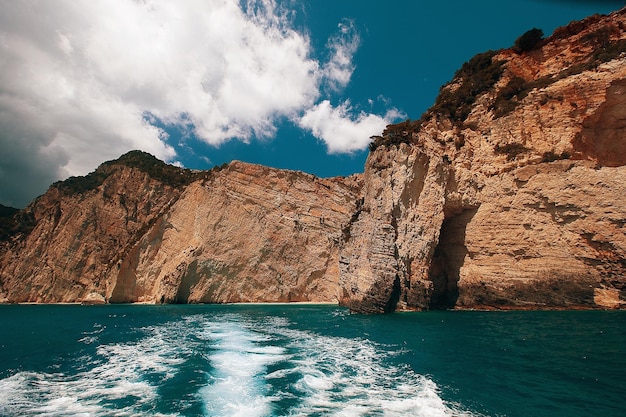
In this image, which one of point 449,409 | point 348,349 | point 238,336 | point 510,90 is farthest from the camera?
point 510,90

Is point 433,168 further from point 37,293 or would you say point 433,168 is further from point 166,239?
point 37,293

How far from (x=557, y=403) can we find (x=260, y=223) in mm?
39383

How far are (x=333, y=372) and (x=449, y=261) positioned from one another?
21.1 m

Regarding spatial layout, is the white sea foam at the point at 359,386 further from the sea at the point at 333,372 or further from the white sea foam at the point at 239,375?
the white sea foam at the point at 239,375

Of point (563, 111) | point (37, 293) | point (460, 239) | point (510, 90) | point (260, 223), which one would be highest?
point (510, 90)

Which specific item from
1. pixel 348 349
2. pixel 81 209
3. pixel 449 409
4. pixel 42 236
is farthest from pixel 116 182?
pixel 449 409

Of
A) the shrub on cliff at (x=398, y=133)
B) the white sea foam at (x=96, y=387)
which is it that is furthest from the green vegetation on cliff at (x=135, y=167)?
the white sea foam at (x=96, y=387)

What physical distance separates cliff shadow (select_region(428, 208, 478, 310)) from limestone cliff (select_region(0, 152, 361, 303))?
639 inches

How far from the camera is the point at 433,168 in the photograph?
28.5m

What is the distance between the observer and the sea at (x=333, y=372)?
780cm

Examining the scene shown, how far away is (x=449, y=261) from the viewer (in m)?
28.7

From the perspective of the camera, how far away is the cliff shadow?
1100 inches

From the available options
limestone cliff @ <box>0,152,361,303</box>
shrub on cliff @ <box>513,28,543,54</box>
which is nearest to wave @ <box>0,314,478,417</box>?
limestone cliff @ <box>0,152,361,303</box>

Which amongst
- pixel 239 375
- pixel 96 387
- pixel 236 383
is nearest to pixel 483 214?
pixel 239 375
